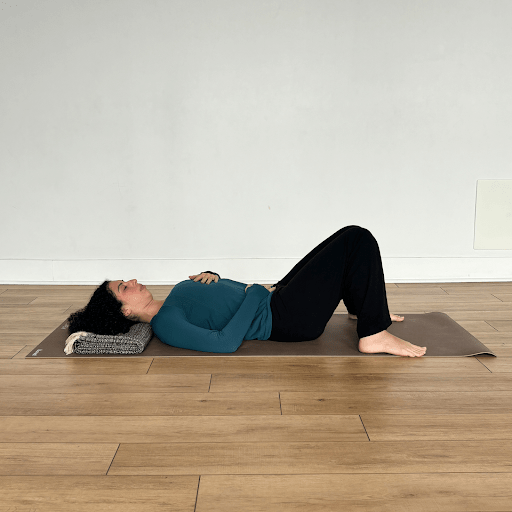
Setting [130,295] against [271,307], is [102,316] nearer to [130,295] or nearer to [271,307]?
[130,295]

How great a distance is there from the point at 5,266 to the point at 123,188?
3.49 ft

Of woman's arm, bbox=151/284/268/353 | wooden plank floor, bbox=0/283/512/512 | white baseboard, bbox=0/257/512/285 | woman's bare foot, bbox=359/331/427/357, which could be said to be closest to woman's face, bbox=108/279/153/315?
woman's arm, bbox=151/284/268/353

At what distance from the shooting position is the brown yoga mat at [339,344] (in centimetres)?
229

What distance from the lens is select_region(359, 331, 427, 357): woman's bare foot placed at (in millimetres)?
2230

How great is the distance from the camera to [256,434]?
1.62 metres

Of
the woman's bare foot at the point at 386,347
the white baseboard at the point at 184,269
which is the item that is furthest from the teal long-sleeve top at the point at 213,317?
the white baseboard at the point at 184,269

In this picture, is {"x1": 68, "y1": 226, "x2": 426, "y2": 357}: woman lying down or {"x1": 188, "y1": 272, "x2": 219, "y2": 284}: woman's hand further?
{"x1": 188, "y1": 272, "x2": 219, "y2": 284}: woman's hand

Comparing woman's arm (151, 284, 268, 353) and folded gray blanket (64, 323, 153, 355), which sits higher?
woman's arm (151, 284, 268, 353)

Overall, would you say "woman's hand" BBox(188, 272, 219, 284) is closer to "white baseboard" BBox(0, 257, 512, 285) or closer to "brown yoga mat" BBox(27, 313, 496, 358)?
"brown yoga mat" BBox(27, 313, 496, 358)

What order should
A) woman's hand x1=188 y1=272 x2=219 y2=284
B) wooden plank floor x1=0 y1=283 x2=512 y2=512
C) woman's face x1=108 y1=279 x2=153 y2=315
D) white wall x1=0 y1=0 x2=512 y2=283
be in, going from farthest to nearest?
white wall x1=0 y1=0 x2=512 y2=283
woman's hand x1=188 y1=272 x2=219 y2=284
woman's face x1=108 y1=279 x2=153 y2=315
wooden plank floor x1=0 y1=283 x2=512 y2=512

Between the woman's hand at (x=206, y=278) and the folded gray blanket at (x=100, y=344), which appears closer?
the folded gray blanket at (x=100, y=344)

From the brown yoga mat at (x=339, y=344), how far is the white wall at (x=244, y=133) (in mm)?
1145

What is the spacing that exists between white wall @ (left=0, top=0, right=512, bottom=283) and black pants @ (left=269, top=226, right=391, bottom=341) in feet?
4.63

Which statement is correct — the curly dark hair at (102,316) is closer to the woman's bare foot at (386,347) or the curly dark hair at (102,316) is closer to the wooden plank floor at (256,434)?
the wooden plank floor at (256,434)
